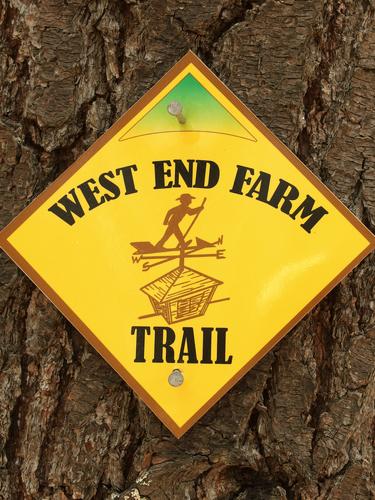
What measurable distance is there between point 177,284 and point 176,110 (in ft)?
1.02

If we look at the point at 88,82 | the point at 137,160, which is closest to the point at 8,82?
the point at 88,82

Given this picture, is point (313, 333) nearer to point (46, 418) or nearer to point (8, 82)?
point (46, 418)

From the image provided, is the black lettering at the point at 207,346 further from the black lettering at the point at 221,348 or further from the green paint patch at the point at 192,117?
the green paint patch at the point at 192,117

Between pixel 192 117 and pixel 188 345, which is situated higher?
pixel 192 117

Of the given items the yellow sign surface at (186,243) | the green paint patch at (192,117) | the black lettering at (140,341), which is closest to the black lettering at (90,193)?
the yellow sign surface at (186,243)

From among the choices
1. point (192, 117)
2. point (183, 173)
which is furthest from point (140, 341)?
point (192, 117)

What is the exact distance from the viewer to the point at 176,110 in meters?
1.74

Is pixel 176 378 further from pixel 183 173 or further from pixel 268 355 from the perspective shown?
pixel 183 173

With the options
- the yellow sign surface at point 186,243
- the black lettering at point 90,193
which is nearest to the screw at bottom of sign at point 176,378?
the yellow sign surface at point 186,243

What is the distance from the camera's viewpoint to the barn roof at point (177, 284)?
1730 millimetres

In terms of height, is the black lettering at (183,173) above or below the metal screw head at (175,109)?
below

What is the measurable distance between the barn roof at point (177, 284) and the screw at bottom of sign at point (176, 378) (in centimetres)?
13

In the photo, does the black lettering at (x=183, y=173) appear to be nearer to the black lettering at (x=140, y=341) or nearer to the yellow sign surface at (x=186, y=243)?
the yellow sign surface at (x=186, y=243)

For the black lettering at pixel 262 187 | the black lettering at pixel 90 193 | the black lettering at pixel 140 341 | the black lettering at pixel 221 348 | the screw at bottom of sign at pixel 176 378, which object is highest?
the black lettering at pixel 90 193
